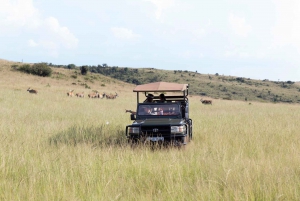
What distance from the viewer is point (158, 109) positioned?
10305 mm

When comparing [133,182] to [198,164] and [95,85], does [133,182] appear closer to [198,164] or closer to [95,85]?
[198,164]

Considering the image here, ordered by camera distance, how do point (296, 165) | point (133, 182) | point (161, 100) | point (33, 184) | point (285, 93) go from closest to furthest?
point (33, 184) → point (133, 182) → point (296, 165) → point (161, 100) → point (285, 93)

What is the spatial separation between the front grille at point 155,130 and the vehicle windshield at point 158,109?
1.44 m

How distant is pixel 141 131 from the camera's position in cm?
880

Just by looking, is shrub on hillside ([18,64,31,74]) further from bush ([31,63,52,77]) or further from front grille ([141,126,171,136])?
front grille ([141,126,171,136])

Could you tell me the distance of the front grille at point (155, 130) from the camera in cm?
880

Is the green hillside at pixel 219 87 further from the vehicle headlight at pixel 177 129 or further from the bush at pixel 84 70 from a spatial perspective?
the vehicle headlight at pixel 177 129

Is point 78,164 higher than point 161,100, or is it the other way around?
point 161,100

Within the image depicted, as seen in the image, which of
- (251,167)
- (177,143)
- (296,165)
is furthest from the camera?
(177,143)

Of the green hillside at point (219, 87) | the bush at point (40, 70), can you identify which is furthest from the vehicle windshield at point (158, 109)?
the green hillside at point (219, 87)

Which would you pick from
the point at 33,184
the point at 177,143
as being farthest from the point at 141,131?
the point at 33,184

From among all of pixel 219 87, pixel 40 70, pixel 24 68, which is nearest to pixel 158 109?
pixel 40 70

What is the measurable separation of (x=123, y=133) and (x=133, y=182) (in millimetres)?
6385

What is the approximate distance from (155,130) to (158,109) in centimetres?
158
